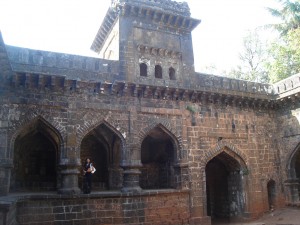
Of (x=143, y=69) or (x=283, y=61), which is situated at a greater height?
(x=283, y=61)

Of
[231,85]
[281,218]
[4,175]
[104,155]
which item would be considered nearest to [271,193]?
[281,218]

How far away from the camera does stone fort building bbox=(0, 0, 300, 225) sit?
9.45 meters

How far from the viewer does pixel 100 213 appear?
9.56 m

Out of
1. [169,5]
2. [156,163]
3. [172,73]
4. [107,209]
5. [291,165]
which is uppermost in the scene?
[169,5]

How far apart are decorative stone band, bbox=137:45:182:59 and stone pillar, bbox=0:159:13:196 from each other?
19.0 ft

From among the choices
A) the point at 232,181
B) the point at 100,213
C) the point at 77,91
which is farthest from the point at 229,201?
the point at 77,91

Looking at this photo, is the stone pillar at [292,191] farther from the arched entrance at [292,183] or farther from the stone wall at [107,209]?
the stone wall at [107,209]

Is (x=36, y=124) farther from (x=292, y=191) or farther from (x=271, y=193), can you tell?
(x=292, y=191)

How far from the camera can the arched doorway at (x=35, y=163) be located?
1091 centimetres

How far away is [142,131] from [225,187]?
206 inches

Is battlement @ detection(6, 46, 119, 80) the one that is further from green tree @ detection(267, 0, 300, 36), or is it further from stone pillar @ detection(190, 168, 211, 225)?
green tree @ detection(267, 0, 300, 36)

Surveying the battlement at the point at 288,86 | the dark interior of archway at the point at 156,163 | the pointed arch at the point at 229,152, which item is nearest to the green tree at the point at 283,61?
the battlement at the point at 288,86

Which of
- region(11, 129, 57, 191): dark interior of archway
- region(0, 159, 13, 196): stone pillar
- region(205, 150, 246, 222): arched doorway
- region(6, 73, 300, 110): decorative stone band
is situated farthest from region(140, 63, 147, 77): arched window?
region(0, 159, 13, 196): stone pillar

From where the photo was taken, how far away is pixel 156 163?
13453 millimetres
